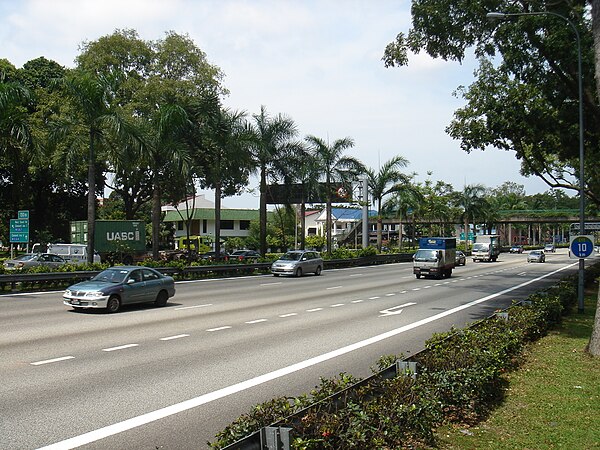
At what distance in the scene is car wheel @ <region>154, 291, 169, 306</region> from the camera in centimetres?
1873

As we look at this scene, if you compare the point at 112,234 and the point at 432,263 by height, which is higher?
the point at 112,234

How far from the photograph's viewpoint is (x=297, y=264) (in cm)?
3553

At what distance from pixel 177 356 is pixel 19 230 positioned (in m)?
24.2

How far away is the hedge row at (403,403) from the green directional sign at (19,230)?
90.4ft

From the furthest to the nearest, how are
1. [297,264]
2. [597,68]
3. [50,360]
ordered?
[297,264] → [597,68] → [50,360]

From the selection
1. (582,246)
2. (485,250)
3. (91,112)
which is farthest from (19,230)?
(485,250)

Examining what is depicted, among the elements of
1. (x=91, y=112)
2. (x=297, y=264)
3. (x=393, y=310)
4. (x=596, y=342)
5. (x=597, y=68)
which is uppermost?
(x=91, y=112)

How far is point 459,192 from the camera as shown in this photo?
82.9 meters

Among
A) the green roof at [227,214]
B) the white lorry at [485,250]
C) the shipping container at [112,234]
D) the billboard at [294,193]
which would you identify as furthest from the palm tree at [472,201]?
the shipping container at [112,234]

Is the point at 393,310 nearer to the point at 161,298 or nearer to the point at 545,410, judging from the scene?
the point at 161,298

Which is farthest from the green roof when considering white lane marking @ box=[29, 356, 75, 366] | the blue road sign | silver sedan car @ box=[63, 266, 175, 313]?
white lane marking @ box=[29, 356, 75, 366]

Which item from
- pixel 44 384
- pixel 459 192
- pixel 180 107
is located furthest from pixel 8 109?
pixel 459 192

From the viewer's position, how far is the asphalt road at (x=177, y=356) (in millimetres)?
6672

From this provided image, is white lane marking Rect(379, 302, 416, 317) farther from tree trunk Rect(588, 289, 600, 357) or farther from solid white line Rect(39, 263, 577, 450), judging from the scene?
tree trunk Rect(588, 289, 600, 357)
